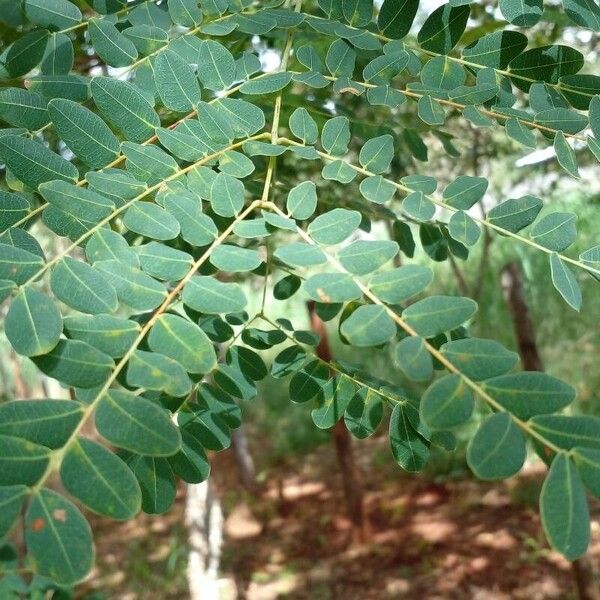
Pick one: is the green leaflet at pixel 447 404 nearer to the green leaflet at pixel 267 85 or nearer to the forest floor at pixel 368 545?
the green leaflet at pixel 267 85

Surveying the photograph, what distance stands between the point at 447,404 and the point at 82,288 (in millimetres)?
296

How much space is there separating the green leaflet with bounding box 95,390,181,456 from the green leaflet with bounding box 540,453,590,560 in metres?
0.24

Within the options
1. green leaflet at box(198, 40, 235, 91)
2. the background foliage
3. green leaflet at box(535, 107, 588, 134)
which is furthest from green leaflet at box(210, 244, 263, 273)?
green leaflet at box(535, 107, 588, 134)

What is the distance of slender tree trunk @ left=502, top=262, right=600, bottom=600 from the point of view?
2.03 metres

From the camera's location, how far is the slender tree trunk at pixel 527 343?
2.03 m

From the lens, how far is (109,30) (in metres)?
0.73

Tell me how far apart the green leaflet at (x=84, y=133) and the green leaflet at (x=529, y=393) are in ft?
1.36


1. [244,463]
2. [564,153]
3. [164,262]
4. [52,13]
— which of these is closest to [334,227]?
[164,262]

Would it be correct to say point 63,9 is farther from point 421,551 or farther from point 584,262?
point 421,551

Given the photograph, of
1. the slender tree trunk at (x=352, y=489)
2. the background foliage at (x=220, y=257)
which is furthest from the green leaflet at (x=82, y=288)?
the slender tree trunk at (x=352, y=489)

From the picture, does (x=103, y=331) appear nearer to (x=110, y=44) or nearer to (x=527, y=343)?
(x=110, y=44)

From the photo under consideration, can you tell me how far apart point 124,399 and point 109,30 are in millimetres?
444

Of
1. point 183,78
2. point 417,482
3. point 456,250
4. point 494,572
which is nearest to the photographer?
point 183,78

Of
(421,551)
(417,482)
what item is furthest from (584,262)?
(417,482)
